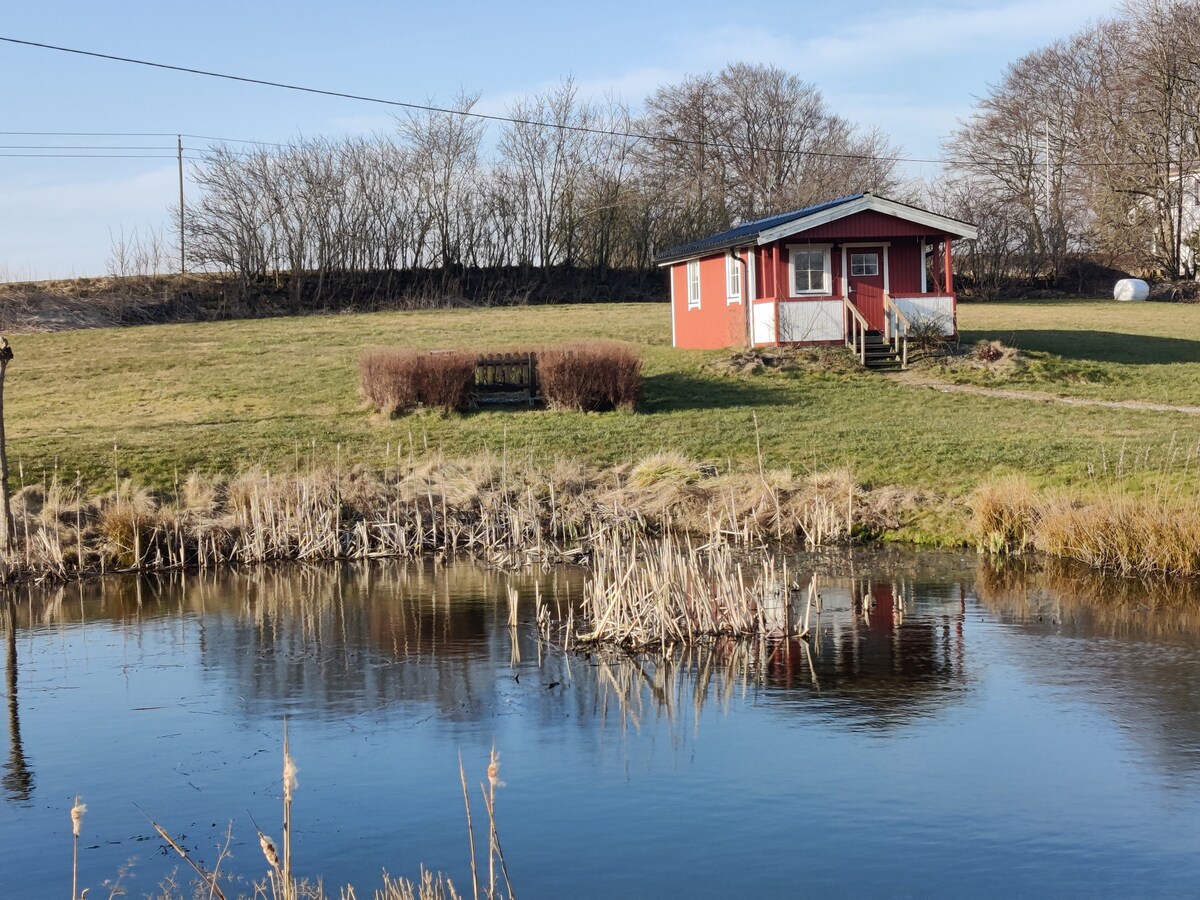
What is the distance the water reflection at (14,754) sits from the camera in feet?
27.7

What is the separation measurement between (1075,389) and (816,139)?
138 ft

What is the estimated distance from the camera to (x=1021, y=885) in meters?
6.68

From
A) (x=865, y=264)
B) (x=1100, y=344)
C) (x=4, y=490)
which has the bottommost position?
(x=4, y=490)

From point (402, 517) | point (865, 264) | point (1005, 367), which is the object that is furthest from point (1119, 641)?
point (865, 264)

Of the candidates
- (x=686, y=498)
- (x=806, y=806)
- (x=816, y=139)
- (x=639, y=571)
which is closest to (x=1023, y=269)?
(x=816, y=139)

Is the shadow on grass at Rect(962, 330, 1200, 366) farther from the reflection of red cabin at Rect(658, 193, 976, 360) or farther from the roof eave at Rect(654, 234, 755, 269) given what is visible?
the roof eave at Rect(654, 234, 755, 269)

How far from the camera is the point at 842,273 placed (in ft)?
98.2

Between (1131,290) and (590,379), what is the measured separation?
32.7 meters

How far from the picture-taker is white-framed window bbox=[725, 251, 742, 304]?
31.3 meters

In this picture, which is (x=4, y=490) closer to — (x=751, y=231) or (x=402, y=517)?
(x=402, y=517)

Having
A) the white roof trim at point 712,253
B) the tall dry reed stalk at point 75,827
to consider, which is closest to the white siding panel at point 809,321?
→ the white roof trim at point 712,253

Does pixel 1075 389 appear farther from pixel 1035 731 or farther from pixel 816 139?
pixel 816 139

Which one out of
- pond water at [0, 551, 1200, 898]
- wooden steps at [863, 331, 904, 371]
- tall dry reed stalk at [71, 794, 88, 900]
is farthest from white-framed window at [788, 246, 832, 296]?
tall dry reed stalk at [71, 794, 88, 900]

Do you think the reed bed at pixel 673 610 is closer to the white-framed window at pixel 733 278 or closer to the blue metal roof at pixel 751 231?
the blue metal roof at pixel 751 231
